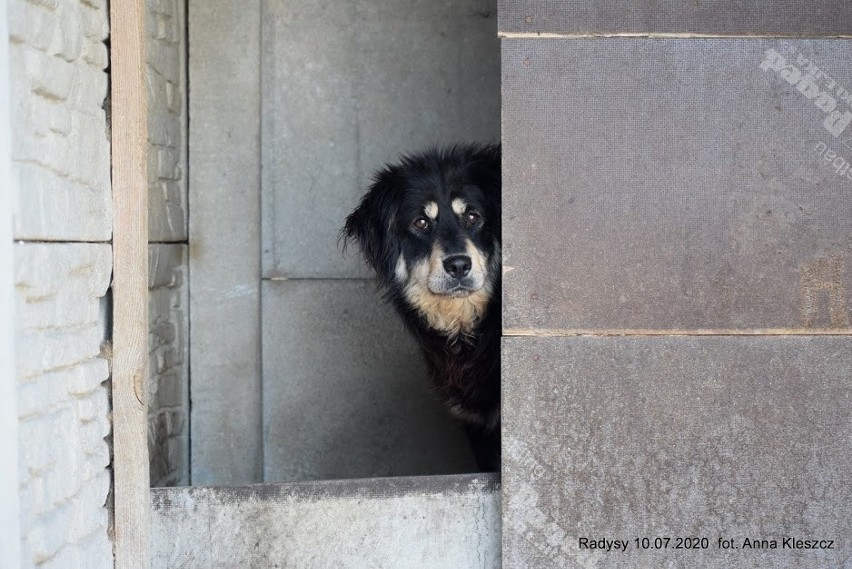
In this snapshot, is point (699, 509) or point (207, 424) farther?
point (207, 424)

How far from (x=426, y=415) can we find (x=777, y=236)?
2148 millimetres

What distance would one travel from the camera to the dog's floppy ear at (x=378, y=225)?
365cm

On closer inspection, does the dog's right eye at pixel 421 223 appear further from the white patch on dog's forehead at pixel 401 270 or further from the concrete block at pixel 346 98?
the concrete block at pixel 346 98

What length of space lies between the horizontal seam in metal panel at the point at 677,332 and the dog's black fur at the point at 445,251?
70 centimetres

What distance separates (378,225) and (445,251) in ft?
1.43

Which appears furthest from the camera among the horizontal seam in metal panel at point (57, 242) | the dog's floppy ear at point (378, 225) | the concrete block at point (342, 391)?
the concrete block at point (342, 391)

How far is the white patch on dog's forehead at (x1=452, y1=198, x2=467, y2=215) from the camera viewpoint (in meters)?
3.53

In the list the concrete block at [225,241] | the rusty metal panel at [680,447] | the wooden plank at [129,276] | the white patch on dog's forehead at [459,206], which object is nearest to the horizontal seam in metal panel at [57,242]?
the wooden plank at [129,276]

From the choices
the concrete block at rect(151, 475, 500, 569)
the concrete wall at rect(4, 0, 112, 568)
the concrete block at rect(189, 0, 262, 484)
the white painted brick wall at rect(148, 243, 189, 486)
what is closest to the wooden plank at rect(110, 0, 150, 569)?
the concrete wall at rect(4, 0, 112, 568)

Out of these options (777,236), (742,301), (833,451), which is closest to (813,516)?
(833,451)

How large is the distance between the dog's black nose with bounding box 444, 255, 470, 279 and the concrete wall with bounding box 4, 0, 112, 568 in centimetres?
131

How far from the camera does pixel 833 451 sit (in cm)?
268

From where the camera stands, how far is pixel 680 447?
8.83 feet

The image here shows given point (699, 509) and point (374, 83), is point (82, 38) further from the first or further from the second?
point (699, 509)
